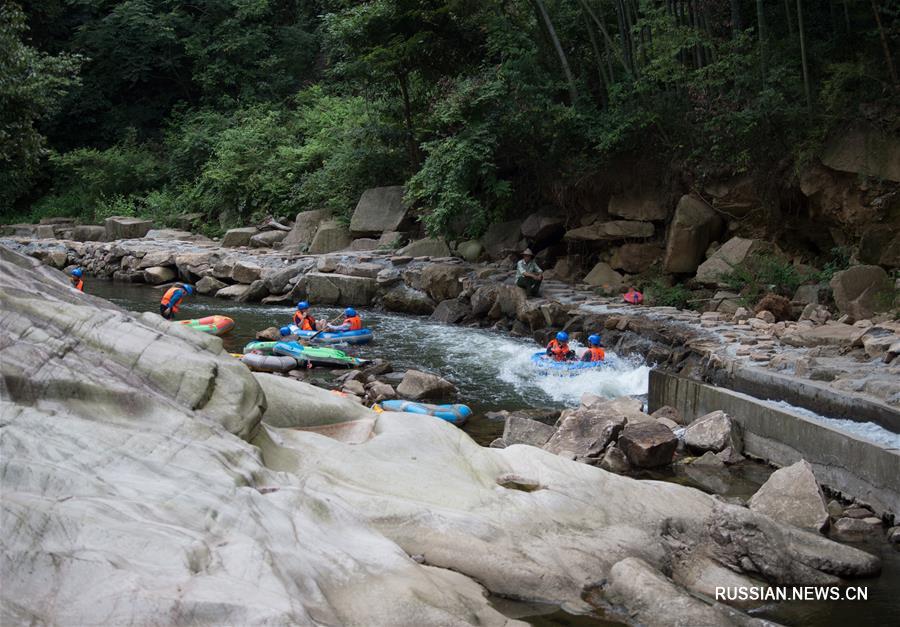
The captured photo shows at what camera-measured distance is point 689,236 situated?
14125 millimetres

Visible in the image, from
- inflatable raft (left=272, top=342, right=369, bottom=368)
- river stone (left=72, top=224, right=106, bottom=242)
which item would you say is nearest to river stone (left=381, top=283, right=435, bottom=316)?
inflatable raft (left=272, top=342, right=369, bottom=368)

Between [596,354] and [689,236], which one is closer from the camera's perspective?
[596,354]

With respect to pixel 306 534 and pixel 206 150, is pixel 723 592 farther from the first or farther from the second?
pixel 206 150

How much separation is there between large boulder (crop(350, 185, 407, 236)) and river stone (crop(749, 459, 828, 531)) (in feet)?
46.5

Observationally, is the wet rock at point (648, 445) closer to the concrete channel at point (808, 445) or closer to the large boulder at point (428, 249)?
the concrete channel at point (808, 445)

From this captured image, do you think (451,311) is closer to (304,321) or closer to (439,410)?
(304,321)

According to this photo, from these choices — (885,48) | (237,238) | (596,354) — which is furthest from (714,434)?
(237,238)

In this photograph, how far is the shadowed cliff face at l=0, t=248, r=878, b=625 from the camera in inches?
139

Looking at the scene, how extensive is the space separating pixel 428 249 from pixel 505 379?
7.27 m

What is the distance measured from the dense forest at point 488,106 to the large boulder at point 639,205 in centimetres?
53

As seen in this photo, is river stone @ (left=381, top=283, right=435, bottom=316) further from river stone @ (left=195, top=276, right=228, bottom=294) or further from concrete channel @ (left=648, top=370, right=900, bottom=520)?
concrete channel @ (left=648, top=370, right=900, bottom=520)

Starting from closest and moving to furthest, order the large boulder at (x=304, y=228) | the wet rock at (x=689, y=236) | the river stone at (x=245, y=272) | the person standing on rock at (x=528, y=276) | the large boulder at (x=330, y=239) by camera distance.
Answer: the wet rock at (x=689, y=236) < the person standing on rock at (x=528, y=276) < the river stone at (x=245, y=272) < the large boulder at (x=330, y=239) < the large boulder at (x=304, y=228)

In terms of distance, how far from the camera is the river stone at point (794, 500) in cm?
612

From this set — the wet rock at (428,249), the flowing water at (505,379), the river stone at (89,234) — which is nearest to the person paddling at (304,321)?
the flowing water at (505,379)
